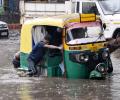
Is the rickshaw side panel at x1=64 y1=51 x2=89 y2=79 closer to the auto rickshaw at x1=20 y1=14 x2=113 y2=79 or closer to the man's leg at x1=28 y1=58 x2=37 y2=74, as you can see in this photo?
the auto rickshaw at x1=20 y1=14 x2=113 y2=79

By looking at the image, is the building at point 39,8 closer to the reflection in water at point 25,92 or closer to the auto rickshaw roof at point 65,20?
the auto rickshaw roof at point 65,20

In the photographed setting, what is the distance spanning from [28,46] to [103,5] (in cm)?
901

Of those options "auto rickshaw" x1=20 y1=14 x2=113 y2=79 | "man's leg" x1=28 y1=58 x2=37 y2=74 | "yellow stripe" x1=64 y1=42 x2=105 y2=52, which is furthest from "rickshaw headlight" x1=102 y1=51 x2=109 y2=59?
"man's leg" x1=28 y1=58 x2=37 y2=74

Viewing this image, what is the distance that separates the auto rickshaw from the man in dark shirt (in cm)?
19

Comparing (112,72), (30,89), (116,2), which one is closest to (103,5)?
(116,2)

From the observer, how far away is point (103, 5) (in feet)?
81.4

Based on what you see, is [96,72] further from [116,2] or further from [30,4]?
[30,4]

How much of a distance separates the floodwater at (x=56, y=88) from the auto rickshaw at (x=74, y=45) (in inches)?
13.8

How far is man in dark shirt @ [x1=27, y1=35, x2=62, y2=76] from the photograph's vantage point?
1559 centimetres

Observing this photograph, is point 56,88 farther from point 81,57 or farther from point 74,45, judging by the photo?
point 74,45

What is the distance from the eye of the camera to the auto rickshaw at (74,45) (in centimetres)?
1488

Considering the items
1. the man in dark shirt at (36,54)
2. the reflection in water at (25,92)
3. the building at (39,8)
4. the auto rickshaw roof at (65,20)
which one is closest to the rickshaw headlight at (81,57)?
the man in dark shirt at (36,54)

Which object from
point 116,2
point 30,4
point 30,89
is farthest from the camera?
point 30,4

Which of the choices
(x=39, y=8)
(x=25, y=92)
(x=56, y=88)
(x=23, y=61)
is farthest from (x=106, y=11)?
(x=39, y=8)
